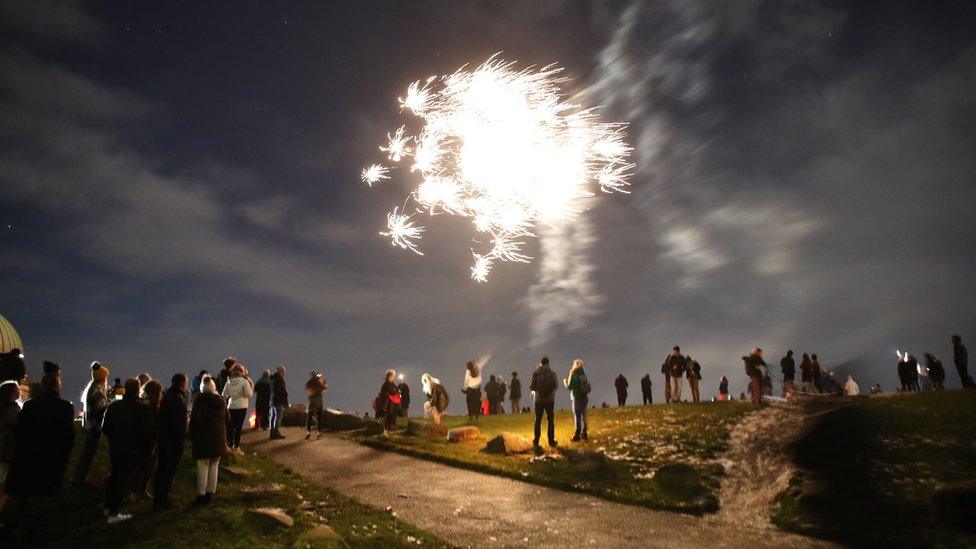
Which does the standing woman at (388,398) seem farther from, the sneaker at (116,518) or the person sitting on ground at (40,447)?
the person sitting on ground at (40,447)

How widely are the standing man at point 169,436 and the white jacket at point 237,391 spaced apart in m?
4.55

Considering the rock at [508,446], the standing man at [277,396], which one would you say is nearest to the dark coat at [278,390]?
the standing man at [277,396]

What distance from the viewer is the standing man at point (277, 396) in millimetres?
22453

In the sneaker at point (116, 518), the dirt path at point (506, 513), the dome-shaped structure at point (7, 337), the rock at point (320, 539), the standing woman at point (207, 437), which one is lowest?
the dirt path at point (506, 513)

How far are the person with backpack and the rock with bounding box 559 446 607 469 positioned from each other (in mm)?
3337

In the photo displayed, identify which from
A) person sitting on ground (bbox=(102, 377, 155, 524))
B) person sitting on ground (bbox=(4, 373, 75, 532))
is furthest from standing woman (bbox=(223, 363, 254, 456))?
person sitting on ground (bbox=(4, 373, 75, 532))

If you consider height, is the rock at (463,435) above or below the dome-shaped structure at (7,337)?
below

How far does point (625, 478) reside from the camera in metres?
15.4

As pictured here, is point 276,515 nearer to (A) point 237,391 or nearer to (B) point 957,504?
(A) point 237,391

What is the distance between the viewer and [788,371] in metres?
31.5

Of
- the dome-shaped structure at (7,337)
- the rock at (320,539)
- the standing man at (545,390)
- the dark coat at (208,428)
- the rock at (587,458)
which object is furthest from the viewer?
the dome-shaped structure at (7,337)

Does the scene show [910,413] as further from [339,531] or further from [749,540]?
[339,531]

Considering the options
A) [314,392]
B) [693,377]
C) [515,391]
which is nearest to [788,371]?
[693,377]

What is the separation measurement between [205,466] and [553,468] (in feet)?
31.6
